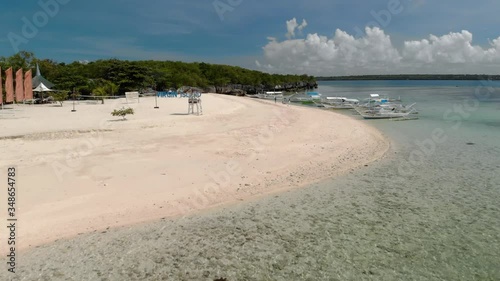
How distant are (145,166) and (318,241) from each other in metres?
6.46

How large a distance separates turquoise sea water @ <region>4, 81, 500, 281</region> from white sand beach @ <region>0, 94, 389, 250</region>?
29.4 inches

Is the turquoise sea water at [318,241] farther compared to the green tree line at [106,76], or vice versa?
the green tree line at [106,76]

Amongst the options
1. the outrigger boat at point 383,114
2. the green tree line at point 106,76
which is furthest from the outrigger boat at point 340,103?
the green tree line at point 106,76

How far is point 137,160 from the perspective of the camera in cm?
1063

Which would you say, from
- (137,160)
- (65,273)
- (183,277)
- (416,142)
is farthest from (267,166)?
(416,142)

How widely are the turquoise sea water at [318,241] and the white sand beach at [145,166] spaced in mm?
747

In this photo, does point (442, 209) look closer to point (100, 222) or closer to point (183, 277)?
point (183, 277)

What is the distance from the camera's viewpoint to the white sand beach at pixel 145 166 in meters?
7.07

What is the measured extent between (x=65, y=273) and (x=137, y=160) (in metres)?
5.88

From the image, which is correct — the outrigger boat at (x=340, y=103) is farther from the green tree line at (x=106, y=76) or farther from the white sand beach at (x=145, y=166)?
the green tree line at (x=106, y=76)

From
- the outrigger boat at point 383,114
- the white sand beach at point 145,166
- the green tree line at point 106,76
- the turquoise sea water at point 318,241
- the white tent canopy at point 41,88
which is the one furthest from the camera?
the green tree line at point 106,76

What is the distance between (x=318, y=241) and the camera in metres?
6.25

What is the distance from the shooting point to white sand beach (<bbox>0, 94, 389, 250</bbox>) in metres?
7.07

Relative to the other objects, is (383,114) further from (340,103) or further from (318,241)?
(318,241)
